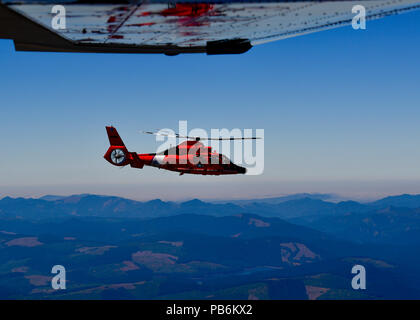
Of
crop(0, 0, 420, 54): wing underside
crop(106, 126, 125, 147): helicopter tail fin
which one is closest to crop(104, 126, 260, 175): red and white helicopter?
crop(106, 126, 125, 147): helicopter tail fin

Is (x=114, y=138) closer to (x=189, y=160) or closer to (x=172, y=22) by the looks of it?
(x=189, y=160)

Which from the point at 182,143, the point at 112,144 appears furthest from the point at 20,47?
the point at 182,143

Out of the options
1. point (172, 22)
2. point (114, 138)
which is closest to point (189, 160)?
point (114, 138)

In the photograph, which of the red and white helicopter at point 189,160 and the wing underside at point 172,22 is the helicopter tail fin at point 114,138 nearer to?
the red and white helicopter at point 189,160

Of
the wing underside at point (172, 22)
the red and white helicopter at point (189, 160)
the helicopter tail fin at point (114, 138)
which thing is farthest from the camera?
the red and white helicopter at point (189, 160)

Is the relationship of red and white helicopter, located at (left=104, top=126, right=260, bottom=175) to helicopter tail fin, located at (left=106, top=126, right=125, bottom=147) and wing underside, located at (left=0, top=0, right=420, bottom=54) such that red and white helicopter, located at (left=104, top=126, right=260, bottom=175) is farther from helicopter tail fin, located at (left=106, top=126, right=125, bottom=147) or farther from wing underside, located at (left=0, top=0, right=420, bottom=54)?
wing underside, located at (left=0, top=0, right=420, bottom=54)

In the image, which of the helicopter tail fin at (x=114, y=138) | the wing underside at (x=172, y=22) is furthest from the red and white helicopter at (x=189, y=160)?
the wing underside at (x=172, y=22)
